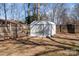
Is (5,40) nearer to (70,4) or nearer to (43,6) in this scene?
(43,6)

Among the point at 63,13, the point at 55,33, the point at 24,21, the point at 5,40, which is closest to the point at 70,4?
the point at 63,13

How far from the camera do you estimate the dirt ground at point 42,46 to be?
466 cm

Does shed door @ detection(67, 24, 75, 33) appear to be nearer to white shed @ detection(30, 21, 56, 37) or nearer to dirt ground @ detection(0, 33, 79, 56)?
dirt ground @ detection(0, 33, 79, 56)

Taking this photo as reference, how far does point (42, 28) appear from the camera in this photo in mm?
4793

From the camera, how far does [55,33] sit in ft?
15.4

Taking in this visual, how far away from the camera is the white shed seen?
4.71 metres

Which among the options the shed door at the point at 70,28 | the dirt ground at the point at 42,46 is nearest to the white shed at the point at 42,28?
the dirt ground at the point at 42,46

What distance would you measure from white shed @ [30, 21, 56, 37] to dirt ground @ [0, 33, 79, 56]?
8 centimetres

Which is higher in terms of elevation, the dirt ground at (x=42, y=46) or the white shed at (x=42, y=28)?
the white shed at (x=42, y=28)

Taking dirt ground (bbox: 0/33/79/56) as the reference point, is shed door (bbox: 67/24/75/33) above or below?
above

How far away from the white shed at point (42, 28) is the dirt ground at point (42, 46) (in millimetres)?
80

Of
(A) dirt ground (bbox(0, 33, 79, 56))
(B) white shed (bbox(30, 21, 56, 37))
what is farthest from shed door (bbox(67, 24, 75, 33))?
(B) white shed (bbox(30, 21, 56, 37))

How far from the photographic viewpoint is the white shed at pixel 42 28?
4.71 m

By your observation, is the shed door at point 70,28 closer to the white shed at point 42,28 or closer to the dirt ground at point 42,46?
the dirt ground at point 42,46
